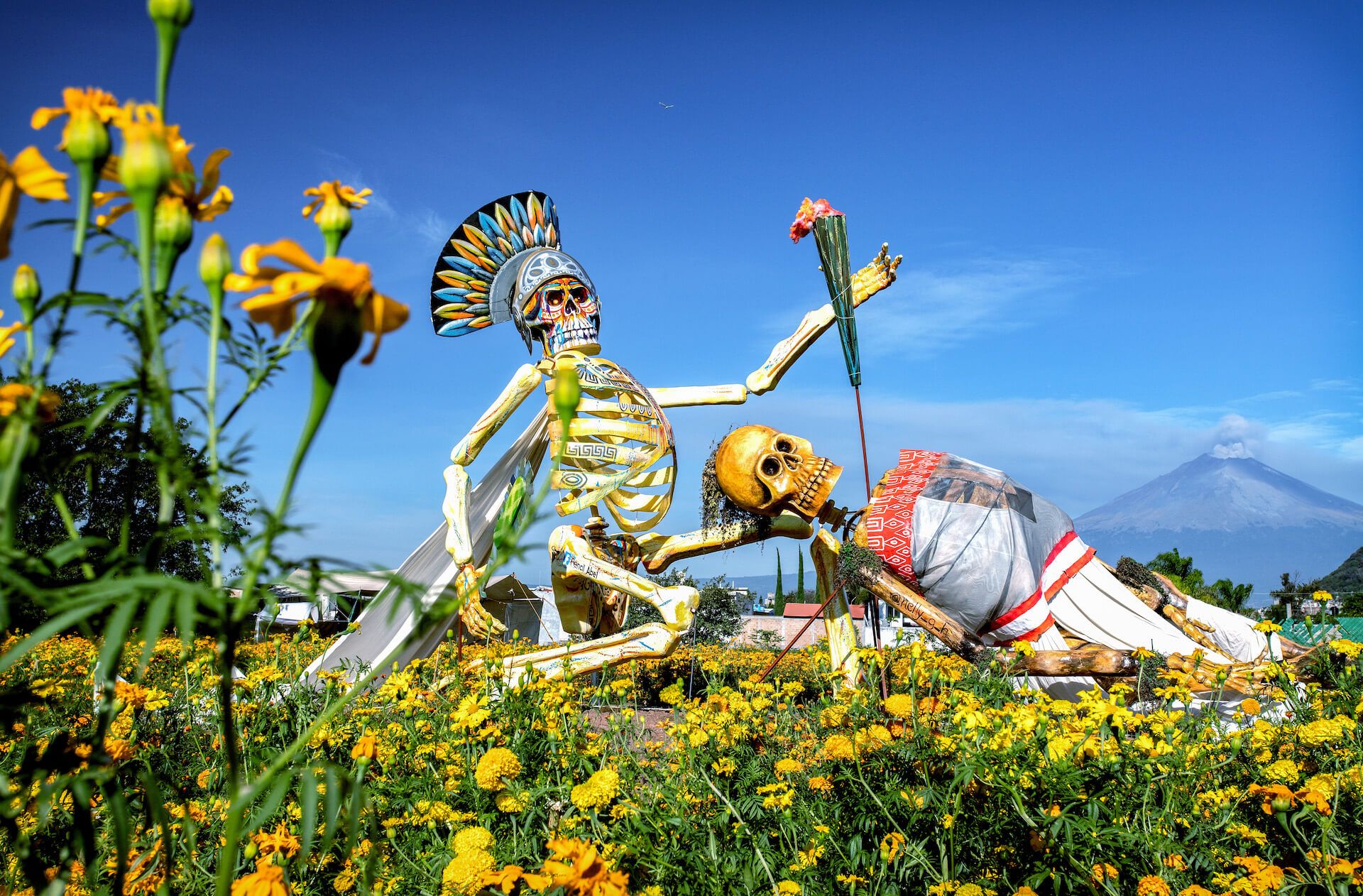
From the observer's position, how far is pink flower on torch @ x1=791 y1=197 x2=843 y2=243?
582cm

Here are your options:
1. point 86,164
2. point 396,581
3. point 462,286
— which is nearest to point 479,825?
point 396,581

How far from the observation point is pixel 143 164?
737mm

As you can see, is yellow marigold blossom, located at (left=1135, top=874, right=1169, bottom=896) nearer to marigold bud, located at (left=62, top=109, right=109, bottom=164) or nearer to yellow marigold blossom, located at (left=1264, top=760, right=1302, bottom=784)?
yellow marigold blossom, located at (left=1264, top=760, right=1302, bottom=784)

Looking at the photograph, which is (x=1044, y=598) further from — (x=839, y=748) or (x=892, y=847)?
(x=892, y=847)

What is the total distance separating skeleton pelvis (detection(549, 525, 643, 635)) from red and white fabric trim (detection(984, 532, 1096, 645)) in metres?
2.36

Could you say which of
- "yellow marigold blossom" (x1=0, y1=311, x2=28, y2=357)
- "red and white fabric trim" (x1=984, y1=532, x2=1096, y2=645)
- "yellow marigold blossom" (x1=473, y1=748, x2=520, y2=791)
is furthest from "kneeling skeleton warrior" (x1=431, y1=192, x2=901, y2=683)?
"yellow marigold blossom" (x1=0, y1=311, x2=28, y2=357)

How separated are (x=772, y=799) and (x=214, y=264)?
5.33 ft

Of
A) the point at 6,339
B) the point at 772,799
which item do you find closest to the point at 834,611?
the point at 772,799

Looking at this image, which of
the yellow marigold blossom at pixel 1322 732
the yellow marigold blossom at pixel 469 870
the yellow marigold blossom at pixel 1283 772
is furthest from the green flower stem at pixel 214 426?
the yellow marigold blossom at pixel 1322 732

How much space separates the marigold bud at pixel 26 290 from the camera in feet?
2.84

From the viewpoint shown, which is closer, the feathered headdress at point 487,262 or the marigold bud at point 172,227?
the marigold bud at point 172,227

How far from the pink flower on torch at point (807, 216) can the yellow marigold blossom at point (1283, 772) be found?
13.9 feet

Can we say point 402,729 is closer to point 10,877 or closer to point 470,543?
point 10,877

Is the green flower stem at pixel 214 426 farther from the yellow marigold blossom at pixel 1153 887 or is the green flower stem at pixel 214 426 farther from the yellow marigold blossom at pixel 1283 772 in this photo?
the yellow marigold blossom at pixel 1283 772
